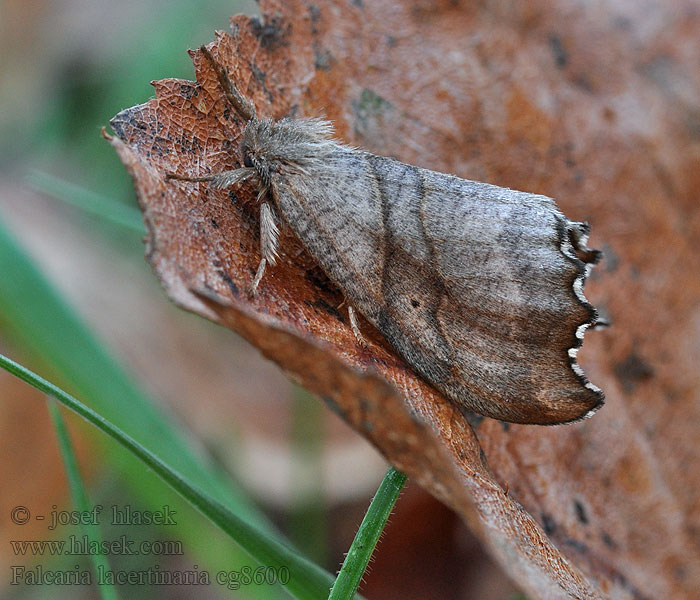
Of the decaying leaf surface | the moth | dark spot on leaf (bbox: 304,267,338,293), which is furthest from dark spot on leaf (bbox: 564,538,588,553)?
dark spot on leaf (bbox: 304,267,338,293)

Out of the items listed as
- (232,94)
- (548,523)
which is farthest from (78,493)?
(548,523)

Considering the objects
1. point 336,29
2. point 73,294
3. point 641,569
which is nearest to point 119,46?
point 73,294

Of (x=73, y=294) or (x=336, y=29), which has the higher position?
(x=336, y=29)

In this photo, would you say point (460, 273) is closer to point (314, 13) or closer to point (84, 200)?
point (314, 13)

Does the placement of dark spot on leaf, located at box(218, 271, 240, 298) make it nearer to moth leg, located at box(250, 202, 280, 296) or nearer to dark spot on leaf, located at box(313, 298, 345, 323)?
moth leg, located at box(250, 202, 280, 296)

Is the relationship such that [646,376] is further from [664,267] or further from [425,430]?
[425,430]
